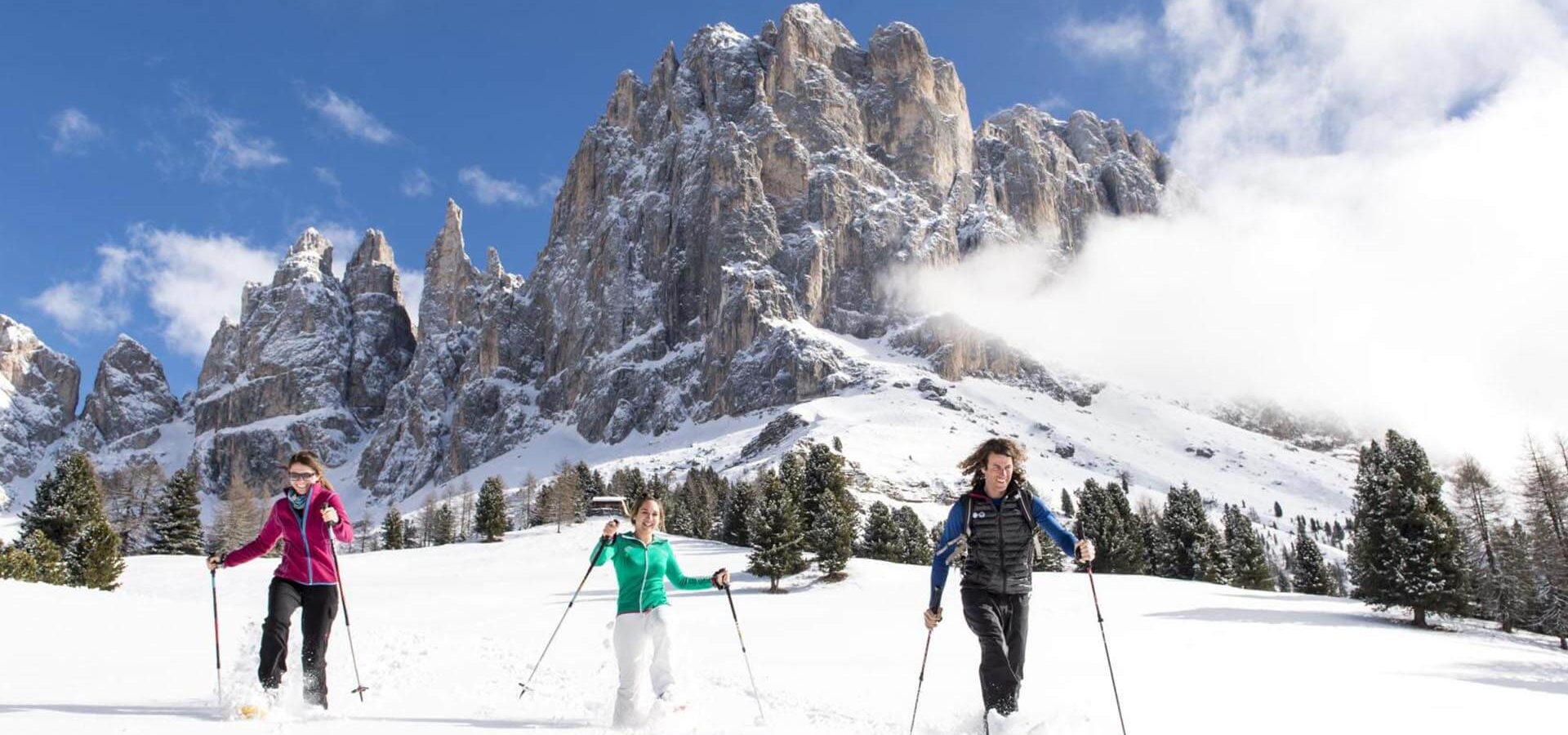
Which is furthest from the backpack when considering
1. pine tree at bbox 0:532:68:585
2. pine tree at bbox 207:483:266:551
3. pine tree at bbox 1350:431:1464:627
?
pine tree at bbox 207:483:266:551

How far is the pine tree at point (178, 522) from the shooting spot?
52.7 metres

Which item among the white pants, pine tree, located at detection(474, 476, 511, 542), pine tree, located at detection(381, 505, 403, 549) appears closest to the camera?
the white pants

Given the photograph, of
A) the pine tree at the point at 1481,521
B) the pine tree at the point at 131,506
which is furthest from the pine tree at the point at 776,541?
the pine tree at the point at 131,506

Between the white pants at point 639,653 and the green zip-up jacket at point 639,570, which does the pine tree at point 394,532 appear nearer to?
the green zip-up jacket at point 639,570

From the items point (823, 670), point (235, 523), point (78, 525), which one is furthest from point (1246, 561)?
point (235, 523)

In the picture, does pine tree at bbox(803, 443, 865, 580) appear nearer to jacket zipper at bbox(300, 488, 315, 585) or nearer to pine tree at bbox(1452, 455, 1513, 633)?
pine tree at bbox(1452, 455, 1513, 633)

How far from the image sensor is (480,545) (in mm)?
62469

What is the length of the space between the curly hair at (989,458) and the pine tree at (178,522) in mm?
61023

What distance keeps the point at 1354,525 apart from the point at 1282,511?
17119 cm

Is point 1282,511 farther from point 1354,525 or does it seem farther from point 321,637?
point 321,637

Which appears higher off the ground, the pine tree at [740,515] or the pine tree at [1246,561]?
the pine tree at [740,515]

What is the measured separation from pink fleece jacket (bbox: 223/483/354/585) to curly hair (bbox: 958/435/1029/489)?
229 inches

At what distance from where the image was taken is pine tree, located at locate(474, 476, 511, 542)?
69.2m

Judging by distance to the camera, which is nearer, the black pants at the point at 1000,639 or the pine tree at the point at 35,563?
the black pants at the point at 1000,639
